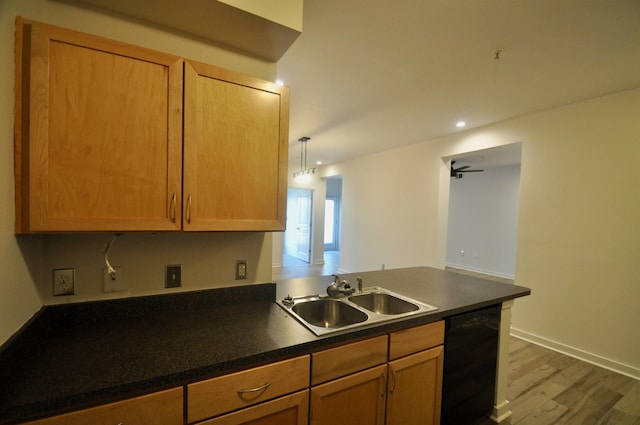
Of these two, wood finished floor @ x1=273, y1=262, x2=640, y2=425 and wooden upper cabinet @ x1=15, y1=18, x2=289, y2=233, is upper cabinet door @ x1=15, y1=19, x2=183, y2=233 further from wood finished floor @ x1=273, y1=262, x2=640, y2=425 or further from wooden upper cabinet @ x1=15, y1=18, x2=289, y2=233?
wood finished floor @ x1=273, y1=262, x2=640, y2=425

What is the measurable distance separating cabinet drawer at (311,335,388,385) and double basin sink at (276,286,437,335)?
15 centimetres

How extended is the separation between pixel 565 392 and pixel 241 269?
285 cm

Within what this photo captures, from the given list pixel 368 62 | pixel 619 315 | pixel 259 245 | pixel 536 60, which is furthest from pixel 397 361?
pixel 619 315

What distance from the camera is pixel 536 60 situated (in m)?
1.99

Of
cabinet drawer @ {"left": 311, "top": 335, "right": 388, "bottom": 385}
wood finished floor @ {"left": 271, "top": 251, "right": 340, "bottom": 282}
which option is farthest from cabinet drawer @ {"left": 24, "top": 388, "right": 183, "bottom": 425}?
wood finished floor @ {"left": 271, "top": 251, "right": 340, "bottom": 282}

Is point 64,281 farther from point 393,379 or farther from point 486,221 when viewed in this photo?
point 486,221

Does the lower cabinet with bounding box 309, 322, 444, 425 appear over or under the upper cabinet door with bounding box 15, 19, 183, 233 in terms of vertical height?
under

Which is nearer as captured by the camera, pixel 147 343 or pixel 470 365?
pixel 147 343

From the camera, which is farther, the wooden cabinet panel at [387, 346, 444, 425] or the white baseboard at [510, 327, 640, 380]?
the white baseboard at [510, 327, 640, 380]

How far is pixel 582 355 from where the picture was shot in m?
2.65

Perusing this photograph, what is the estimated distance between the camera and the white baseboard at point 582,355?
2381 mm

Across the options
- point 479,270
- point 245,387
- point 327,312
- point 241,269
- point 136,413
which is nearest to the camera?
point 136,413

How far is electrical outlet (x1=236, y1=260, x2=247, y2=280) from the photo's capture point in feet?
5.06

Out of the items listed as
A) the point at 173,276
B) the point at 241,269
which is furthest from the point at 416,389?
the point at 173,276
